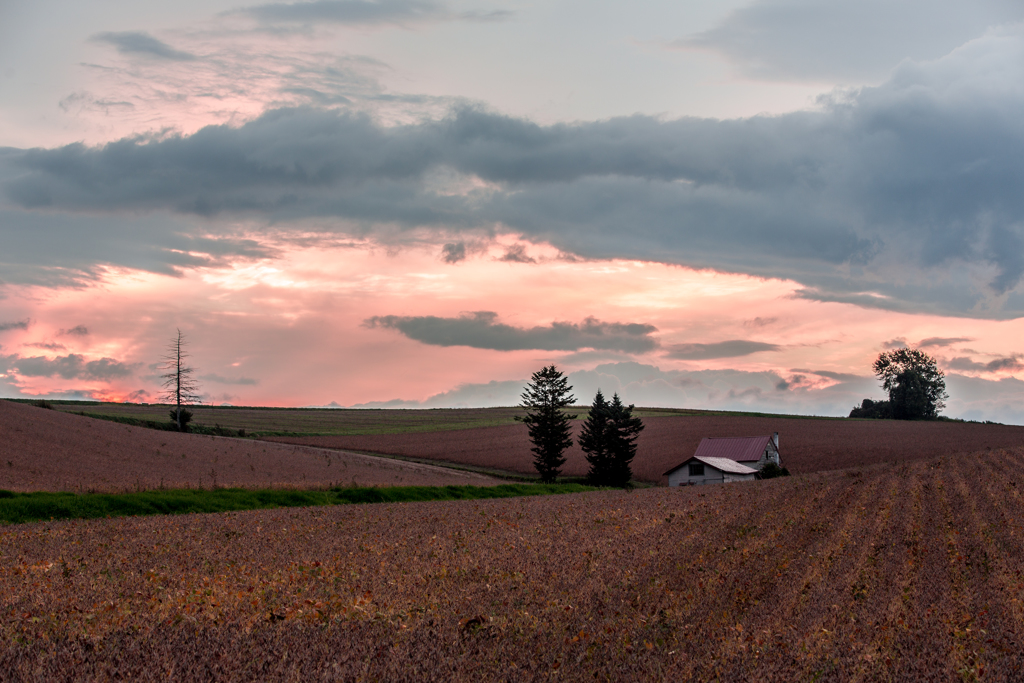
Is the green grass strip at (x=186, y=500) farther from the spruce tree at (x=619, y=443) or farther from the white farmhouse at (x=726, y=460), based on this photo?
the white farmhouse at (x=726, y=460)

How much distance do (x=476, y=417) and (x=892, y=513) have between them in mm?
108334

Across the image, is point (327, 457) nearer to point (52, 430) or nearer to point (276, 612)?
point (52, 430)

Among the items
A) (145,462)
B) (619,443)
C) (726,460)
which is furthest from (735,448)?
(145,462)

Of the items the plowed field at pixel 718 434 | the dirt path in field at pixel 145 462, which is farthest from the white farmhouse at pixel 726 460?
the dirt path in field at pixel 145 462

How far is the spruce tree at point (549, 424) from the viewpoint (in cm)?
6762

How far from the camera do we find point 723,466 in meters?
69.3

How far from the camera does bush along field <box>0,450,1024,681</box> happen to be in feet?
26.5

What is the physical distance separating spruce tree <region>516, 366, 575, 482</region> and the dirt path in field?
849cm

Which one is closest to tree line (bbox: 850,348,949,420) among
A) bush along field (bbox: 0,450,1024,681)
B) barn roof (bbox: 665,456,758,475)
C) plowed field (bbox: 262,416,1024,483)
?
plowed field (bbox: 262,416,1024,483)

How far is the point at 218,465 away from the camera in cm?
4953

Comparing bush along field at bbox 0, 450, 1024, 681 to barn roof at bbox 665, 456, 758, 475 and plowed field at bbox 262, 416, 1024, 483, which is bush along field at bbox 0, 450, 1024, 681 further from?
plowed field at bbox 262, 416, 1024, 483

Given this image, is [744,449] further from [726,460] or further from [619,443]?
[619,443]

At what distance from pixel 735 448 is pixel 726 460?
13.6ft

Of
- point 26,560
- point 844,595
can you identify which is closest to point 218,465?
point 26,560
